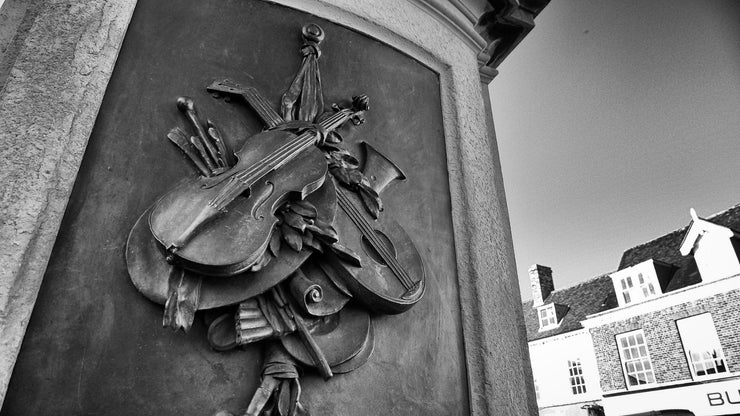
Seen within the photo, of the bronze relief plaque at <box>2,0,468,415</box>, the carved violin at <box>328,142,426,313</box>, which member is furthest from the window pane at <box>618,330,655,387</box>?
the carved violin at <box>328,142,426,313</box>

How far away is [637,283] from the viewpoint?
51.8 feet

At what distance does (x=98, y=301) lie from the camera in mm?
1301

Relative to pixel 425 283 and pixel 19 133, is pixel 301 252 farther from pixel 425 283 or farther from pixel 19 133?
pixel 19 133

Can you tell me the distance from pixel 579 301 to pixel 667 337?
518 centimetres

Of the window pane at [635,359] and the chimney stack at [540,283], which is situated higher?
the chimney stack at [540,283]

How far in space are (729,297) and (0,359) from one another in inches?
624

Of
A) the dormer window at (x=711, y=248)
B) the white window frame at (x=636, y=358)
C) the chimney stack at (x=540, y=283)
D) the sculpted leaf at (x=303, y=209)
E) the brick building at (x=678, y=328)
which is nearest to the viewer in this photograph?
the sculpted leaf at (x=303, y=209)

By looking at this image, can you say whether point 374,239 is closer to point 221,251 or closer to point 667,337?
point 221,251

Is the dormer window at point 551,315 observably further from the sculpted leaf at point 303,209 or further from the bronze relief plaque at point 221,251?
the sculpted leaf at point 303,209

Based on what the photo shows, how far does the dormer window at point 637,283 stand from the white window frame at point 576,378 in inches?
117

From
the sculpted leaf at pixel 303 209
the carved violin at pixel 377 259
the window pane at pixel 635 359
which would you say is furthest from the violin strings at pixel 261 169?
the window pane at pixel 635 359

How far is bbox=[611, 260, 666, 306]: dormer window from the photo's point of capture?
49.9 feet

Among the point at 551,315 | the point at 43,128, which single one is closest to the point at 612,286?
the point at 551,315

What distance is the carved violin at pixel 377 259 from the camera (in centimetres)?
158
